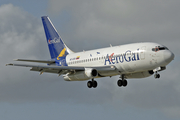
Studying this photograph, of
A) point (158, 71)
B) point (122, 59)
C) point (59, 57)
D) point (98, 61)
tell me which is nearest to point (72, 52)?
point (59, 57)

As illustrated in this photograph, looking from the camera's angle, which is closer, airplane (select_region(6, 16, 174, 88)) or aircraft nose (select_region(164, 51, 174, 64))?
aircraft nose (select_region(164, 51, 174, 64))

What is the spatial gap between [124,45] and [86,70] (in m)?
6.54

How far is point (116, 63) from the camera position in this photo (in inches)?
2020

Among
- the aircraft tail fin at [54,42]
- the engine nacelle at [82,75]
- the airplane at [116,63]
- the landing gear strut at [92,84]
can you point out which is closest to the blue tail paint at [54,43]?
the aircraft tail fin at [54,42]

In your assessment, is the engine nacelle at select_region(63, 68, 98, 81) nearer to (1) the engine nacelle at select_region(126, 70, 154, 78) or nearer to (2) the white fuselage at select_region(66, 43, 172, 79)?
(2) the white fuselage at select_region(66, 43, 172, 79)

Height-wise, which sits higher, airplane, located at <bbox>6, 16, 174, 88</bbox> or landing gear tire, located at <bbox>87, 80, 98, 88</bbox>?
airplane, located at <bbox>6, 16, 174, 88</bbox>

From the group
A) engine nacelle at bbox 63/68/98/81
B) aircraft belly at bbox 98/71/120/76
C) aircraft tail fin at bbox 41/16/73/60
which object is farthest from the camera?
aircraft tail fin at bbox 41/16/73/60

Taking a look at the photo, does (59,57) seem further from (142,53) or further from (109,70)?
(142,53)

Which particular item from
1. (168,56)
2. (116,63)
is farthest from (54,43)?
(168,56)

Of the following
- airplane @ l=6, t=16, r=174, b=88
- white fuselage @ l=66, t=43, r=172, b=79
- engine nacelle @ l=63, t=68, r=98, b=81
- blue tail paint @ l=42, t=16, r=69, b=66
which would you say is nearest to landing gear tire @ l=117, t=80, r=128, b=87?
airplane @ l=6, t=16, r=174, b=88

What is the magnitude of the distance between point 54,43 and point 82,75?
50.3ft

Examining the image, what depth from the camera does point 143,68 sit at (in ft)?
162

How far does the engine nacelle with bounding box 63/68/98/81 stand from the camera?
169ft

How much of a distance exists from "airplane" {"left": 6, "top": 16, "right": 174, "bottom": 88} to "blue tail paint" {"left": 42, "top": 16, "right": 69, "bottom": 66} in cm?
192
